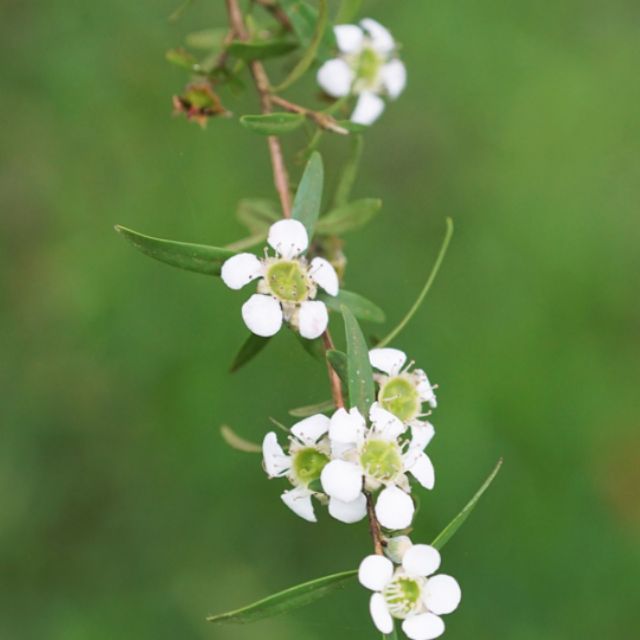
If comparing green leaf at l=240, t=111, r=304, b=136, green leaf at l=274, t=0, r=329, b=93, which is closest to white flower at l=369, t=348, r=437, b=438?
green leaf at l=240, t=111, r=304, b=136

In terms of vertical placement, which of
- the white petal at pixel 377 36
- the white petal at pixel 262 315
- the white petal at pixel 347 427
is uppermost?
the white petal at pixel 377 36

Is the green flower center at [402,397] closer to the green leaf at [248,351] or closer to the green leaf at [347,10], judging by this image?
the green leaf at [248,351]

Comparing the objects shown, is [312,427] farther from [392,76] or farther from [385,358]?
[392,76]

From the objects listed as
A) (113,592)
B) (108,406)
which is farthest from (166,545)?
(108,406)

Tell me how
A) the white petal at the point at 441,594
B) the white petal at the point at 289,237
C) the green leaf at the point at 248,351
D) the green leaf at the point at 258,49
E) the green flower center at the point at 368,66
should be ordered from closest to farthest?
the white petal at the point at 441,594
the white petal at the point at 289,237
the green leaf at the point at 248,351
the green leaf at the point at 258,49
the green flower center at the point at 368,66

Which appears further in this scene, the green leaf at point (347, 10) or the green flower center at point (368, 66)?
the green flower center at point (368, 66)

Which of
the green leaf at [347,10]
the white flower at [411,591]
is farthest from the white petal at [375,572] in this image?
the green leaf at [347,10]
